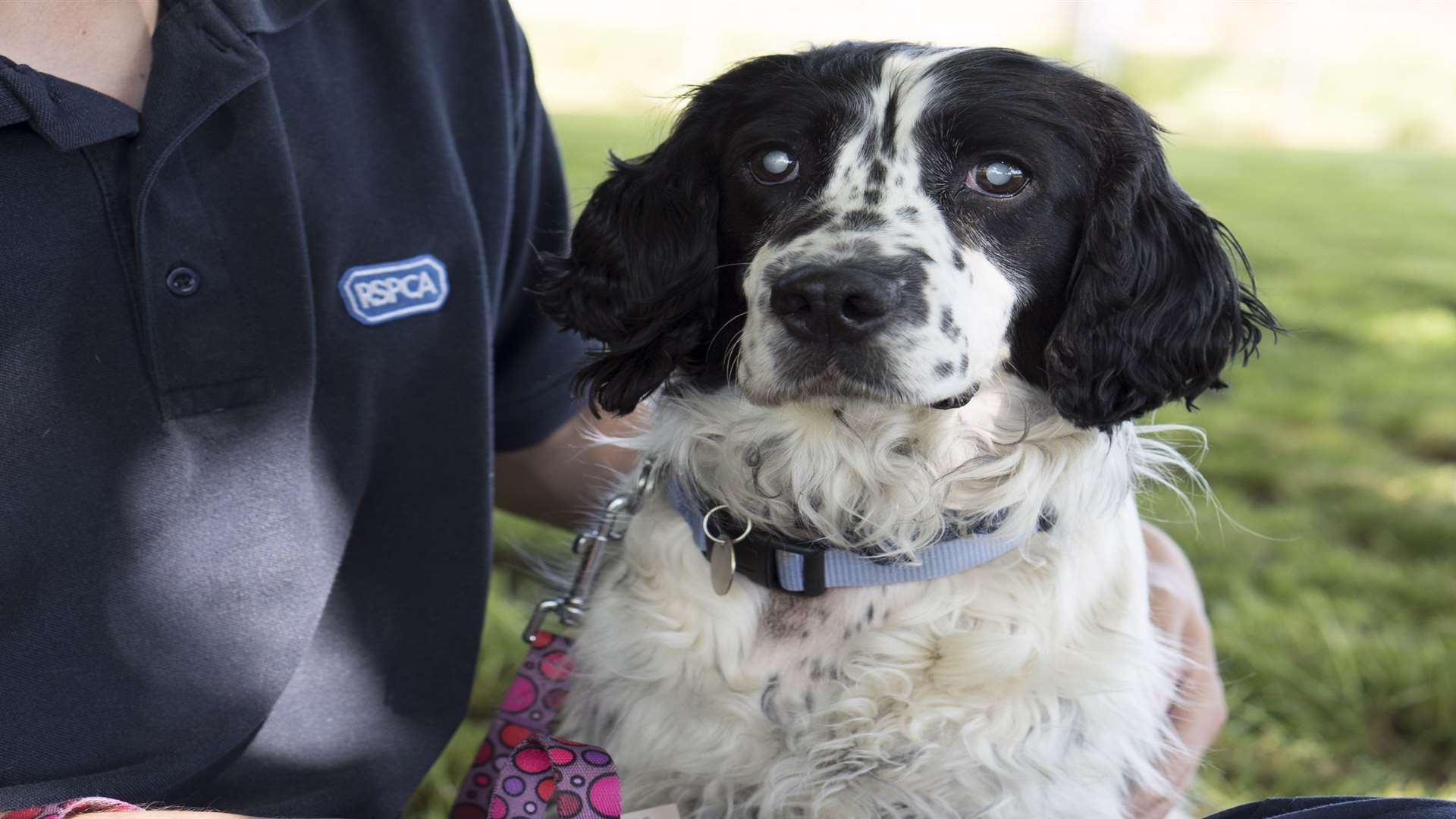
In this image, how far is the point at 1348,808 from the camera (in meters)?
1.59

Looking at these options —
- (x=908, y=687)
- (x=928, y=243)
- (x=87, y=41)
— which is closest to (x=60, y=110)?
(x=87, y=41)

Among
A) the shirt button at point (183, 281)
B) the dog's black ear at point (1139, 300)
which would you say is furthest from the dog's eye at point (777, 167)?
the shirt button at point (183, 281)

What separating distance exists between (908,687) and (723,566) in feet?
1.05

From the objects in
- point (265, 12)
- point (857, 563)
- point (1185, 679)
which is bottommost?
point (1185, 679)

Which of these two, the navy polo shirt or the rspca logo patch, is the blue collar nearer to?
the navy polo shirt

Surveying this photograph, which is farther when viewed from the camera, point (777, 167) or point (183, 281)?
point (777, 167)

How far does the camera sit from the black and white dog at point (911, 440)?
189 centimetres

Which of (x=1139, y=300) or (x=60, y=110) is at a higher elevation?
(x=60, y=110)

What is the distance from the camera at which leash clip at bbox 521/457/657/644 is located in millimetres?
2154

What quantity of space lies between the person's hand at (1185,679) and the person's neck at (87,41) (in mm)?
1747

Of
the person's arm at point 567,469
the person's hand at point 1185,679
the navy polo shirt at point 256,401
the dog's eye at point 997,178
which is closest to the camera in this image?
the navy polo shirt at point 256,401

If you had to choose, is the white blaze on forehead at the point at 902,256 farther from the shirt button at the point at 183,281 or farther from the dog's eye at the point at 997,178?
the shirt button at the point at 183,281

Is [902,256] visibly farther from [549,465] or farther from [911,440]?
[549,465]

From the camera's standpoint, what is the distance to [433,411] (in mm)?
2100
